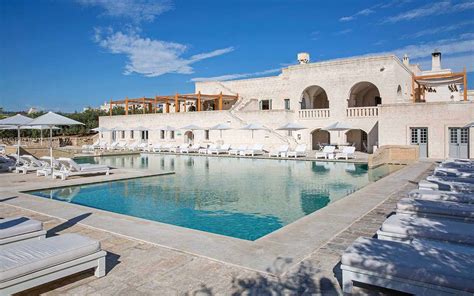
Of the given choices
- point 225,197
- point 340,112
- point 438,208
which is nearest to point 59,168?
point 225,197

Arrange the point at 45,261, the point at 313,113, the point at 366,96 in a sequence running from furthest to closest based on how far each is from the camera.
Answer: the point at 366,96 < the point at 313,113 < the point at 45,261

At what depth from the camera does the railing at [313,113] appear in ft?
93.6

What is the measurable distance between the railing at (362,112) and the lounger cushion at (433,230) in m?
22.5

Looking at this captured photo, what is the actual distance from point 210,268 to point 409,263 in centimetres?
209

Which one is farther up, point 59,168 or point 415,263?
point 59,168

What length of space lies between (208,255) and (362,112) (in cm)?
2433

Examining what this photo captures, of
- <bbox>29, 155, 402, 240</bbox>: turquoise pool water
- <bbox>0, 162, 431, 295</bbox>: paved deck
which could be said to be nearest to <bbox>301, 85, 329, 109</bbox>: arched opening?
<bbox>29, 155, 402, 240</bbox>: turquoise pool water

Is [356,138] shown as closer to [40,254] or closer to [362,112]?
[362,112]

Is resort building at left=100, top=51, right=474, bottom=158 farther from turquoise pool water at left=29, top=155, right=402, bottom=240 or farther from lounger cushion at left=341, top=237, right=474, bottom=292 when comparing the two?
lounger cushion at left=341, top=237, right=474, bottom=292

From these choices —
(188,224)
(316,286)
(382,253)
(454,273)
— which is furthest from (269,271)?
(188,224)

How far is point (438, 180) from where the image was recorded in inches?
344

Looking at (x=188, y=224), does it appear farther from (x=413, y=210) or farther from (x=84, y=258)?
(x=413, y=210)

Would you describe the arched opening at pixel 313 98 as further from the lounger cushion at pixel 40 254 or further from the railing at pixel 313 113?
the lounger cushion at pixel 40 254

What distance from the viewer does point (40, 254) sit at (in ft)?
12.0
